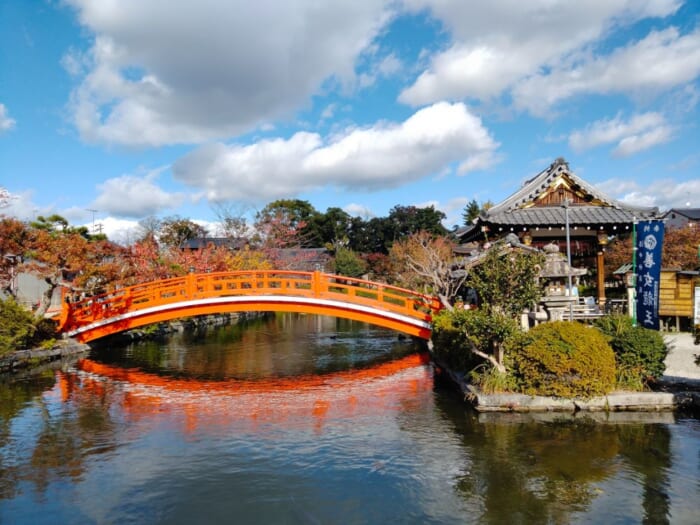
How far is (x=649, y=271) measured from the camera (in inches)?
489

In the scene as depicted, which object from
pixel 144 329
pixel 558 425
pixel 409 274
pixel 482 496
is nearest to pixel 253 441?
pixel 482 496

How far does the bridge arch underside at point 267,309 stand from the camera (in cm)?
1844

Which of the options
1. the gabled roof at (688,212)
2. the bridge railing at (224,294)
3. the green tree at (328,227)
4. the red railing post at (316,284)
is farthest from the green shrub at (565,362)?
the gabled roof at (688,212)

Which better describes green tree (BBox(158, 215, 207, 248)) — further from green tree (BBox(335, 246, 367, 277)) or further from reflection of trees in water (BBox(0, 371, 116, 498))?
reflection of trees in water (BBox(0, 371, 116, 498))

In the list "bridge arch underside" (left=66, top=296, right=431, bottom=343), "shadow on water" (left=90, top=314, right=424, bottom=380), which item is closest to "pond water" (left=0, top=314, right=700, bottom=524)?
"shadow on water" (left=90, top=314, right=424, bottom=380)

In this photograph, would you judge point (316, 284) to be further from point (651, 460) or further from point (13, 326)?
point (651, 460)

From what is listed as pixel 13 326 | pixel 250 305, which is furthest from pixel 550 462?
pixel 13 326

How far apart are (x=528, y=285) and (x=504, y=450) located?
3887 mm

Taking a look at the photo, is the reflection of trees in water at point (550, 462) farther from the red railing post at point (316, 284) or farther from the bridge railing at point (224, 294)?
the red railing post at point (316, 284)

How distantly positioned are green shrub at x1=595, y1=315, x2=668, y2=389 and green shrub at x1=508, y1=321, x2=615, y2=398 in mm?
447

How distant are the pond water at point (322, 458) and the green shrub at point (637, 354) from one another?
3.16ft

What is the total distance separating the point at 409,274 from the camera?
36.3 metres

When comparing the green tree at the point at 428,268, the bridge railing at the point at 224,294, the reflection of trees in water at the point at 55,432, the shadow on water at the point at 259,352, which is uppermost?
the green tree at the point at 428,268

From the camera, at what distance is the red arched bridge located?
1845 cm
